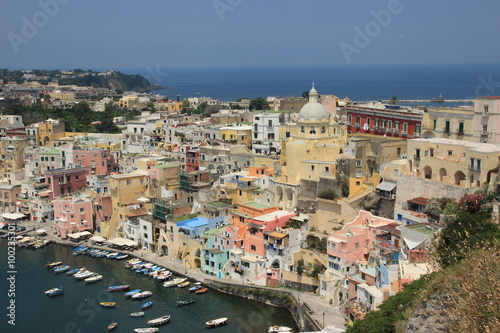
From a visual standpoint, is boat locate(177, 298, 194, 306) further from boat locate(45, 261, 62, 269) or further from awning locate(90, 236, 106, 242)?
awning locate(90, 236, 106, 242)

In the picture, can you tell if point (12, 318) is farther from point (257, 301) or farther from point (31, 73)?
point (31, 73)

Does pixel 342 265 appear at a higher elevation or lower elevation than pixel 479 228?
lower

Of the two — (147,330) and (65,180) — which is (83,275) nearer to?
(147,330)

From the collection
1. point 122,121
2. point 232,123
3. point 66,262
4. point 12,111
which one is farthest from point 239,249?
point 12,111

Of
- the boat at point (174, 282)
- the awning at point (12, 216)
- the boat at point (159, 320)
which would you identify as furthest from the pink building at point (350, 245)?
the awning at point (12, 216)

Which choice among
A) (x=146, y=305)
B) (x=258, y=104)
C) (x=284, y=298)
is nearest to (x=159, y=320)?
(x=146, y=305)

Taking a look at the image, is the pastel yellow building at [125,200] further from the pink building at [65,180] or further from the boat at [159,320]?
the boat at [159,320]
